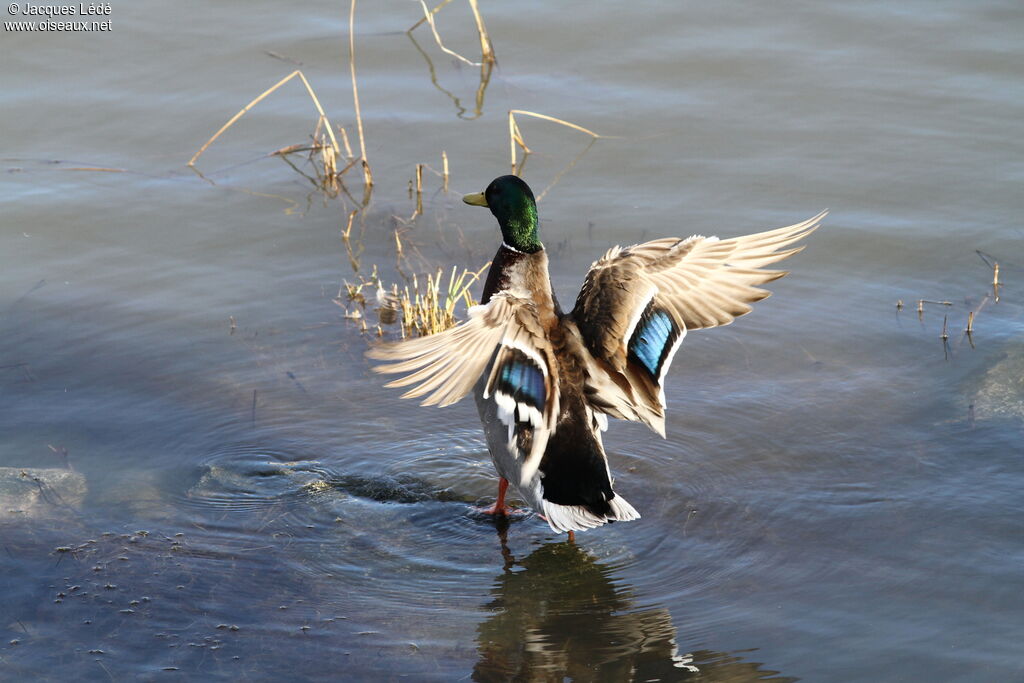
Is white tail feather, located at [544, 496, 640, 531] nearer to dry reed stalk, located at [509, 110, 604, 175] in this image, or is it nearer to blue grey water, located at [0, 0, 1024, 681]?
blue grey water, located at [0, 0, 1024, 681]

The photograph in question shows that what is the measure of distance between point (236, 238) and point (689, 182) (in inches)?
102

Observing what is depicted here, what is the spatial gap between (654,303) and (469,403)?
1.31 m

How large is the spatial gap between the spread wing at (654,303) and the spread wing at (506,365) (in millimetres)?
228

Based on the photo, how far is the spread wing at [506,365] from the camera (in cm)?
382

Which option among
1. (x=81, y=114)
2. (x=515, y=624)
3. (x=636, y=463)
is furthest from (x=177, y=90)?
(x=515, y=624)

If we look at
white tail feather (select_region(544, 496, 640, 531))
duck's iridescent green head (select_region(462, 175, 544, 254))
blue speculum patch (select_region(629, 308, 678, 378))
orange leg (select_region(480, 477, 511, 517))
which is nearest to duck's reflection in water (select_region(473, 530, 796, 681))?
white tail feather (select_region(544, 496, 640, 531))

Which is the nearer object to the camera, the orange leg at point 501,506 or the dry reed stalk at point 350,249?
the orange leg at point 501,506

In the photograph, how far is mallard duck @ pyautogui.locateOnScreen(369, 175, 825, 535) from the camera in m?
4.00

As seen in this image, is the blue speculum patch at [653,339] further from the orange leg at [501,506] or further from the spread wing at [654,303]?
the orange leg at [501,506]

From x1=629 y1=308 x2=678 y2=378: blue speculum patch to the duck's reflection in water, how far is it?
0.73 metres

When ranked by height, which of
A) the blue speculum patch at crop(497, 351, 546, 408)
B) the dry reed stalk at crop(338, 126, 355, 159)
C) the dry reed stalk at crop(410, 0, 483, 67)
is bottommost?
the blue speculum patch at crop(497, 351, 546, 408)

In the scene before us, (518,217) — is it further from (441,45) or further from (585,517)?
(441,45)

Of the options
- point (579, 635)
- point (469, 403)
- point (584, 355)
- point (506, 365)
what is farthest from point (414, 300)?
point (579, 635)

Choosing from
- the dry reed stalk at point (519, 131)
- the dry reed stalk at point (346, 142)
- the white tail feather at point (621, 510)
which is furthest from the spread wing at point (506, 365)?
the dry reed stalk at point (346, 142)
